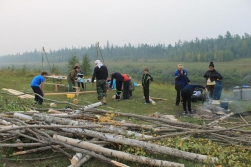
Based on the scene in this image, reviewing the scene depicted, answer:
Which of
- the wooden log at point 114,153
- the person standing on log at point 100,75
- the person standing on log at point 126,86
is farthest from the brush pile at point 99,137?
the person standing on log at point 126,86

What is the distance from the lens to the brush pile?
165 inches

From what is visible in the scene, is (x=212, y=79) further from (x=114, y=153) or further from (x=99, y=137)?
(x=114, y=153)

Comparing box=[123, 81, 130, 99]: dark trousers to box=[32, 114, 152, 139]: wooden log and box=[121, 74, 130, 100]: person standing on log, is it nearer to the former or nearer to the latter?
box=[121, 74, 130, 100]: person standing on log

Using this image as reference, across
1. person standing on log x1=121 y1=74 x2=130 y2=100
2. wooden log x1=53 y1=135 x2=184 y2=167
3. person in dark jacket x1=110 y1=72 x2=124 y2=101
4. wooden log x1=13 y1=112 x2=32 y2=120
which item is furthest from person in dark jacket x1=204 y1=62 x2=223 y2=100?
wooden log x1=13 y1=112 x2=32 y2=120

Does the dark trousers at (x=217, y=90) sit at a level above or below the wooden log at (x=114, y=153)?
above

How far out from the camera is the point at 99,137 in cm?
451

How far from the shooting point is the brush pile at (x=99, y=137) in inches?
165

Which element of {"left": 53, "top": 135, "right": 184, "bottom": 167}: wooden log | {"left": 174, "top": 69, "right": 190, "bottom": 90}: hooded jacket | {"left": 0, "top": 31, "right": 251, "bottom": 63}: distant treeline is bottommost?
{"left": 53, "top": 135, "right": 184, "bottom": 167}: wooden log

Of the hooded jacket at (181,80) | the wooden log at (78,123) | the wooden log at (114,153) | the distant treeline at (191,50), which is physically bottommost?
the wooden log at (114,153)

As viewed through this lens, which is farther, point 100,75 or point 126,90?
point 126,90

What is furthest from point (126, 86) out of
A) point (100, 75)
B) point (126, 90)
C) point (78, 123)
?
point (78, 123)

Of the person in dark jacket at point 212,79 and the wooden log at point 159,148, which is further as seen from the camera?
the person in dark jacket at point 212,79

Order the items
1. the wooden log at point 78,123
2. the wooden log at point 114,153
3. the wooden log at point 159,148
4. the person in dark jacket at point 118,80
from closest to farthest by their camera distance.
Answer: the wooden log at point 114,153 → the wooden log at point 159,148 → the wooden log at point 78,123 → the person in dark jacket at point 118,80

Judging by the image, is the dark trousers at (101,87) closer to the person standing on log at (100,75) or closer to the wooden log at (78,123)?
the person standing on log at (100,75)
